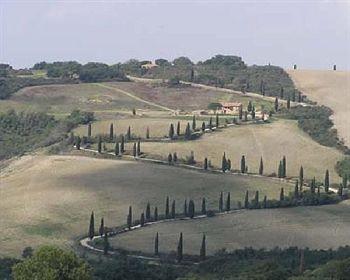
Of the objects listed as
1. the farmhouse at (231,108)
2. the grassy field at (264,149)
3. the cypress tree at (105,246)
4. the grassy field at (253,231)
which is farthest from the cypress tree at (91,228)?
the farmhouse at (231,108)

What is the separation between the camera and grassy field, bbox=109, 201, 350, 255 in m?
86.6

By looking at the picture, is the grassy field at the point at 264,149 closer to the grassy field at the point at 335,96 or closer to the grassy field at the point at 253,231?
the grassy field at the point at 335,96

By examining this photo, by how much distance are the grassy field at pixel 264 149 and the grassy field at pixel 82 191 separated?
9.39 meters

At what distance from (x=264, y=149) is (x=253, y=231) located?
47.7 m

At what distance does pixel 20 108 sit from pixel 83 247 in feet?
285

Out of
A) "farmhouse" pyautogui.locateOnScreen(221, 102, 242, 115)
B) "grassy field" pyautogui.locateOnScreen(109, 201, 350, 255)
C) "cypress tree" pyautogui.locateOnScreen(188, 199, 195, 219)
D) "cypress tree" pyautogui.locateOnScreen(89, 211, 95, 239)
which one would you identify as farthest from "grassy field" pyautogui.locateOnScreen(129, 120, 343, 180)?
"cypress tree" pyautogui.locateOnScreen(89, 211, 95, 239)

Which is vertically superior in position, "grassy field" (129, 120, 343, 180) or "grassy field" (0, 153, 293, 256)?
"grassy field" (129, 120, 343, 180)

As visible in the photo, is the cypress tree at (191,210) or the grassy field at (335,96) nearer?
the cypress tree at (191,210)

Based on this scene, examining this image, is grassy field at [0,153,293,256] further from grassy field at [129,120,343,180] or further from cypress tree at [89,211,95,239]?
grassy field at [129,120,343,180]

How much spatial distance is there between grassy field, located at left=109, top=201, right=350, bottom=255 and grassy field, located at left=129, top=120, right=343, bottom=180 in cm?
2566

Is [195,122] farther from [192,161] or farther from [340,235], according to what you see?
[340,235]

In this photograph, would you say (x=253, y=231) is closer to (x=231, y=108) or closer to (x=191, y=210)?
(x=191, y=210)

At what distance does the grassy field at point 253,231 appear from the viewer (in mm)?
86625

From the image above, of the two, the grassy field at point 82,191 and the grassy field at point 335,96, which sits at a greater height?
the grassy field at point 335,96
